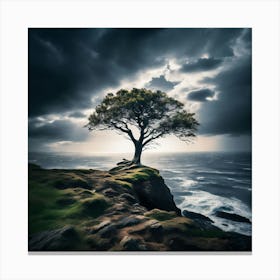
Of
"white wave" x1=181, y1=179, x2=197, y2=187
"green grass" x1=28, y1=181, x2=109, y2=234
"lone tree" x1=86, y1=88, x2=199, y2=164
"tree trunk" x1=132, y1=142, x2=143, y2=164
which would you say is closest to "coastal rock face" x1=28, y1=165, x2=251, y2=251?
"green grass" x1=28, y1=181, x2=109, y2=234

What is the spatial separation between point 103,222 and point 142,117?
3.90 m

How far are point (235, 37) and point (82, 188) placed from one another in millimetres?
6364

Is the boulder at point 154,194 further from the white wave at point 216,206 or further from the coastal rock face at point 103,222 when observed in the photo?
the white wave at point 216,206

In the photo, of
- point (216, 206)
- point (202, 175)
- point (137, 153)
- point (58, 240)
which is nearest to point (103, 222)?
point (58, 240)

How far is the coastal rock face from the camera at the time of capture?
5.43 m

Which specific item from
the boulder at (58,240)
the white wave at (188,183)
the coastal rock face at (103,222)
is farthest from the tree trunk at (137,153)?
the boulder at (58,240)

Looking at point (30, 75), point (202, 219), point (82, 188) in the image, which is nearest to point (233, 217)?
point (202, 219)

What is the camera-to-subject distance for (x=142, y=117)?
7.90m

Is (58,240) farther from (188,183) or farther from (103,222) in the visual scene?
(188,183)

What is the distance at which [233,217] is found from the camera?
6.27 meters

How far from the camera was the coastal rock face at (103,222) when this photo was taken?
543 cm
